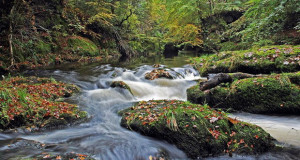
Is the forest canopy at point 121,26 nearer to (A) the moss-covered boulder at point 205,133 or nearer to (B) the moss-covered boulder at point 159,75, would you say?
(B) the moss-covered boulder at point 159,75

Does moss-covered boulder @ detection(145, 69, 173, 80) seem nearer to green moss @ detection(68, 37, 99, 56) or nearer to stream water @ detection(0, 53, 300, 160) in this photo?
stream water @ detection(0, 53, 300, 160)

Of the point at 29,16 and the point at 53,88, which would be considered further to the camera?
the point at 29,16

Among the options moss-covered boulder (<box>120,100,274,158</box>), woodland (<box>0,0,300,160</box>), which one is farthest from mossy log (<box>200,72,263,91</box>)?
moss-covered boulder (<box>120,100,274,158</box>)

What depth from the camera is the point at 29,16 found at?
1049cm

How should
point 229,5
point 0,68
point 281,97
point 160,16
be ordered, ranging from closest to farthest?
point 281,97
point 0,68
point 229,5
point 160,16

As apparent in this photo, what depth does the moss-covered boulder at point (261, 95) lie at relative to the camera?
4.25 metres

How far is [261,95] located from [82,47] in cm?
1293

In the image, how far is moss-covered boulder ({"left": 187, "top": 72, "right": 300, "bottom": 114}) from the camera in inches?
167

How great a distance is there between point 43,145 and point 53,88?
10.6 feet

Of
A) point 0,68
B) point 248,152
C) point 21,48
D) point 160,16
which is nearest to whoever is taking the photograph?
point 248,152

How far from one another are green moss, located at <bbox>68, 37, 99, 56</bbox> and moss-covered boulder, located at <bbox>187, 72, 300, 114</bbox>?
11359mm

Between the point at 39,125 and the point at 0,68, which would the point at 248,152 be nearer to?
the point at 39,125

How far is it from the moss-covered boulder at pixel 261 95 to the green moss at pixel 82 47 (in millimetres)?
11359

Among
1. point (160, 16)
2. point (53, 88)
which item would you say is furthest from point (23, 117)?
point (160, 16)
